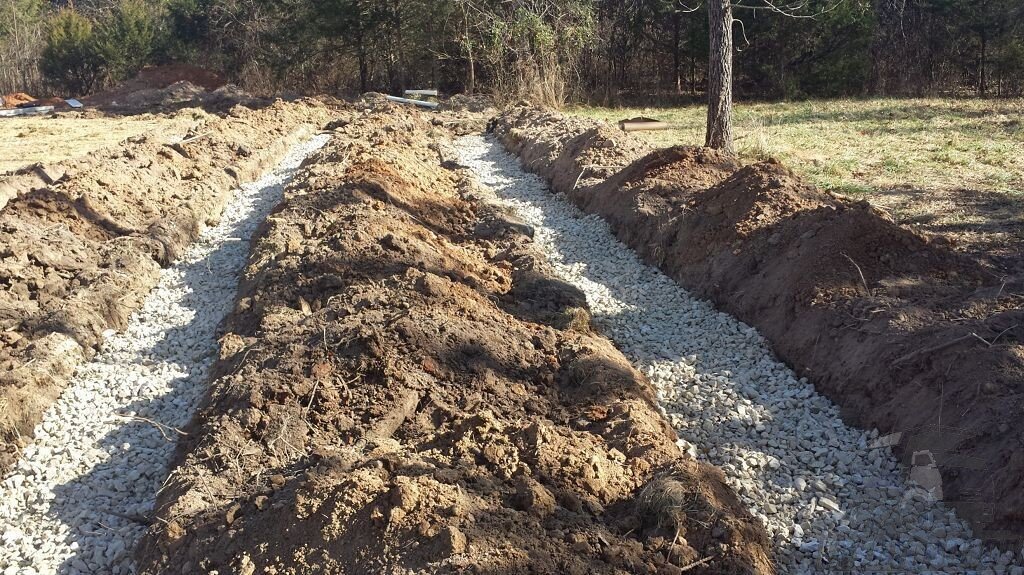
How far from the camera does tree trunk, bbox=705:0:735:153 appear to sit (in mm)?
11180

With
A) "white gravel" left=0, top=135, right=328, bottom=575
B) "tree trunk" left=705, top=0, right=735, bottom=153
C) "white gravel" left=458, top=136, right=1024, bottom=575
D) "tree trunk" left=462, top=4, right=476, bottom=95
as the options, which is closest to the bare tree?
"tree trunk" left=705, top=0, right=735, bottom=153

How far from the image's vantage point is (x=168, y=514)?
396 cm

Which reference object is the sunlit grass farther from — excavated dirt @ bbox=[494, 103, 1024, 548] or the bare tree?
excavated dirt @ bbox=[494, 103, 1024, 548]

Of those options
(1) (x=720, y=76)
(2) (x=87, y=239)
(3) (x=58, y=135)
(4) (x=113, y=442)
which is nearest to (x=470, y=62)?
(3) (x=58, y=135)

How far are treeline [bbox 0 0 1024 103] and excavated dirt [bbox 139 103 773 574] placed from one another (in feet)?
44.5

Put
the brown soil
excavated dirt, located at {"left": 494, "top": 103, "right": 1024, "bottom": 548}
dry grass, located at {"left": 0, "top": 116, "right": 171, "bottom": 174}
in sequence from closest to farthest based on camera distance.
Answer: excavated dirt, located at {"left": 494, "top": 103, "right": 1024, "bottom": 548}, the brown soil, dry grass, located at {"left": 0, "top": 116, "right": 171, "bottom": 174}

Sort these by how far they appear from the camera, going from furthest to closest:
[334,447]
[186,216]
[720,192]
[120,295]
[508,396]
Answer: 1. [186,216]
2. [720,192]
3. [120,295]
4. [508,396]
5. [334,447]

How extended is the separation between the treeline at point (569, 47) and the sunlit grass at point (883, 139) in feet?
8.45

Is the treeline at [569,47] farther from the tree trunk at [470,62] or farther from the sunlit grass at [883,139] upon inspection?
the sunlit grass at [883,139]

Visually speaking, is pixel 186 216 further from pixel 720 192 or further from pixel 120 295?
pixel 720 192

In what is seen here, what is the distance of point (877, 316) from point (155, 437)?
15.8 feet

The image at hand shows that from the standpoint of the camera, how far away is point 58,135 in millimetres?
17125

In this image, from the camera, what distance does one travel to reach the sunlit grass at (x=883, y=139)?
34.1ft

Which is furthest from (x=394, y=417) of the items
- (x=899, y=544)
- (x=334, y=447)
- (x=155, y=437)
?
(x=899, y=544)
